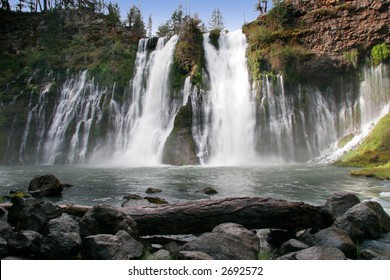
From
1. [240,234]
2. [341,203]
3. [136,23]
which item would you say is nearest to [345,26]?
[136,23]

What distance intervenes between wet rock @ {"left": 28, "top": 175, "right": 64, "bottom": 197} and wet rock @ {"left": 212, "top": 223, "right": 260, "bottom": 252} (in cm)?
752

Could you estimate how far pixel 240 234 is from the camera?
5043mm

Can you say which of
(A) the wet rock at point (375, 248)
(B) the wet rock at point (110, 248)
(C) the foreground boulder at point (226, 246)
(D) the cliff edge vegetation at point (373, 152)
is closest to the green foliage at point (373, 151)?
(D) the cliff edge vegetation at point (373, 152)

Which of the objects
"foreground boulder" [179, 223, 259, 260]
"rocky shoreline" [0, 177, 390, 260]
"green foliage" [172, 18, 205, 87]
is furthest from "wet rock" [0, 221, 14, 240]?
"green foliage" [172, 18, 205, 87]

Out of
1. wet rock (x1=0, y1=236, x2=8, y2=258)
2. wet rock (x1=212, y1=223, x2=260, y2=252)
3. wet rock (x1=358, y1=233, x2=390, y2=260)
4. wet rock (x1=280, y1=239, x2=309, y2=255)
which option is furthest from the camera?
wet rock (x1=280, y1=239, x2=309, y2=255)

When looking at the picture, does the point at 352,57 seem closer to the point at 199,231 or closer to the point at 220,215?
the point at 220,215

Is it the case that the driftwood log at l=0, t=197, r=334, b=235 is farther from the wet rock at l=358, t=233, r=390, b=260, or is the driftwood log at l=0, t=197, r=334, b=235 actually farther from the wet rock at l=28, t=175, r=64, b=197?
the wet rock at l=28, t=175, r=64, b=197

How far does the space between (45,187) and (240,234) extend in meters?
8.28

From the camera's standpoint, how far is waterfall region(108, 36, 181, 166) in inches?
1134

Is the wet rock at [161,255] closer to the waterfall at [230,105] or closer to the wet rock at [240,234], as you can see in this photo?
the wet rock at [240,234]

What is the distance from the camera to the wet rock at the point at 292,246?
16.8 ft

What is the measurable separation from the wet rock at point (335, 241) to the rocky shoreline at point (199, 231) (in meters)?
0.01

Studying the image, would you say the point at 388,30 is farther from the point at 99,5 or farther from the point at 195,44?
the point at 99,5

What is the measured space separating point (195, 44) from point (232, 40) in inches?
146
